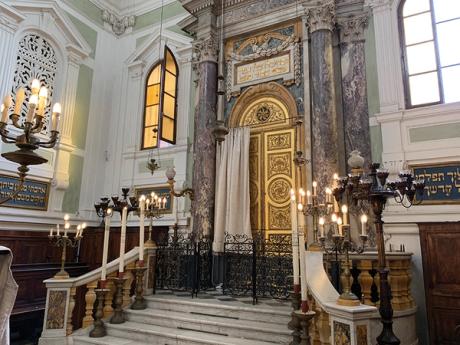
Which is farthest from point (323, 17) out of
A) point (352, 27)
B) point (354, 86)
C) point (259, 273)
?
point (259, 273)

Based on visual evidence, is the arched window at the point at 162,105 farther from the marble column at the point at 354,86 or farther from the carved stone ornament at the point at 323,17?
the marble column at the point at 354,86

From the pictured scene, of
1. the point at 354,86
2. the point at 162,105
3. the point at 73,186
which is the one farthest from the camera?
the point at 73,186

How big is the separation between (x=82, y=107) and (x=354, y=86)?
6178mm

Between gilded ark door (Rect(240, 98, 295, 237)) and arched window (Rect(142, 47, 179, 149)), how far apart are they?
1.79m

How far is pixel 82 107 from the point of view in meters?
8.70

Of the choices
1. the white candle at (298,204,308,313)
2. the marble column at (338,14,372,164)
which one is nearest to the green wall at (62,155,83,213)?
the marble column at (338,14,372,164)

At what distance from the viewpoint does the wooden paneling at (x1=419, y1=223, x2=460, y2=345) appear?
179 inches

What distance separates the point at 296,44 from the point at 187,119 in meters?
2.84

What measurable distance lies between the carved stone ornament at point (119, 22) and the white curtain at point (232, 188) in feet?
15.6

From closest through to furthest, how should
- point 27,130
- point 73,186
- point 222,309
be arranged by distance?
point 27,130
point 222,309
point 73,186

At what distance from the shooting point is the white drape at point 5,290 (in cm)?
202

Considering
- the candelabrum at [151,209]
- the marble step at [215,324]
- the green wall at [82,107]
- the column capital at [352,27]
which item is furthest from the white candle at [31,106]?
the green wall at [82,107]

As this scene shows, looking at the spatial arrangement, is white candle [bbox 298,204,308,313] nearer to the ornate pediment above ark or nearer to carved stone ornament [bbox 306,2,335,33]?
the ornate pediment above ark

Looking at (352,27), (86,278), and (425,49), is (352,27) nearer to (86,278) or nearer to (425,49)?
(425,49)
